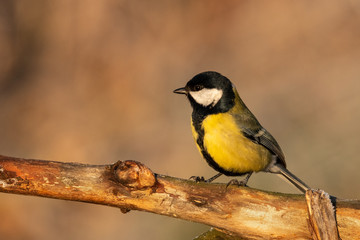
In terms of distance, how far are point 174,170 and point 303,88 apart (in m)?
2.51


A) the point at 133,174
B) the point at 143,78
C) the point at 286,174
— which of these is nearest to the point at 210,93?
the point at 286,174

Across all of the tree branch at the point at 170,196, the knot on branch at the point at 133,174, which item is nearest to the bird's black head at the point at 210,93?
the tree branch at the point at 170,196

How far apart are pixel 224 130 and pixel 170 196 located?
80 cm

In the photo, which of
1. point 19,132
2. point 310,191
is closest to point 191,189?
point 310,191

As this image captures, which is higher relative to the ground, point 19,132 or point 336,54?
point 336,54

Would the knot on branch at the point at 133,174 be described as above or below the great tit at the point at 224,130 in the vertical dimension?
below

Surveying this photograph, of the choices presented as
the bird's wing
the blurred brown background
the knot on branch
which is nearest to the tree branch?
the knot on branch

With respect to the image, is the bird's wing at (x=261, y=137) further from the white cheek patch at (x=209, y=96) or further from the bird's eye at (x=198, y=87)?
the bird's eye at (x=198, y=87)

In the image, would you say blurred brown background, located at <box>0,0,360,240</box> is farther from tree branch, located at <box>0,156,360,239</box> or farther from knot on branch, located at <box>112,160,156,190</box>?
knot on branch, located at <box>112,160,156,190</box>

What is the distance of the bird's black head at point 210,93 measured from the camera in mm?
3734

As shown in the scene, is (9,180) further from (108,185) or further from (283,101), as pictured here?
(283,101)

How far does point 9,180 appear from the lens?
2.91m

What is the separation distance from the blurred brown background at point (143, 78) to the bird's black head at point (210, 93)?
2997mm

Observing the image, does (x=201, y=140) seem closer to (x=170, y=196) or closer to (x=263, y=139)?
(x=263, y=139)
